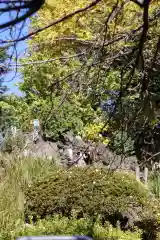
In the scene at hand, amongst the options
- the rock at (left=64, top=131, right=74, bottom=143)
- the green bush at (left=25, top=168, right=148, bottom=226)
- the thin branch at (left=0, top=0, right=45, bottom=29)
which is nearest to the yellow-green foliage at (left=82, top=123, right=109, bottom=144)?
the rock at (left=64, top=131, right=74, bottom=143)

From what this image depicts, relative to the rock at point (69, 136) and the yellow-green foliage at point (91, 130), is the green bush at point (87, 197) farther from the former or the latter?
the rock at point (69, 136)

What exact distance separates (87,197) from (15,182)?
64.7 inches

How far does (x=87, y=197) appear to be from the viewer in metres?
9.13

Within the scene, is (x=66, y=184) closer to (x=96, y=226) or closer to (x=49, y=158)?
(x=96, y=226)

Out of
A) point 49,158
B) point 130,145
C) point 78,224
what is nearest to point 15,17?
point 78,224

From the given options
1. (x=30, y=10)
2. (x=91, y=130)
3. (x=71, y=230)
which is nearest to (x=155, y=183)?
(x=91, y=130)

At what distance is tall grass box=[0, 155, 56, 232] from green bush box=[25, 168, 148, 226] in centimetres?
23

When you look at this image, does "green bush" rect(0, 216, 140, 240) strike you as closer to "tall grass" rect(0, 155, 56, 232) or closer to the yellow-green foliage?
"tall grass" rect(0, 155, 56, 232)

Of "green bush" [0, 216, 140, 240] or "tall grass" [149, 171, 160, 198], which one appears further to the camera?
"tall grass" [149, 171, 160, 198]

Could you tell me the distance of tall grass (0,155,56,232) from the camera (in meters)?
8.72

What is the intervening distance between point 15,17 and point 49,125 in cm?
1261

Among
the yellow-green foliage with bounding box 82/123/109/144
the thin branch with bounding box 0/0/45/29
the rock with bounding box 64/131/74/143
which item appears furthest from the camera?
the rock with bounding box 64/131/74/143

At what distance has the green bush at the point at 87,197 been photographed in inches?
354

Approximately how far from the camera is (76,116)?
1575 centimetres
